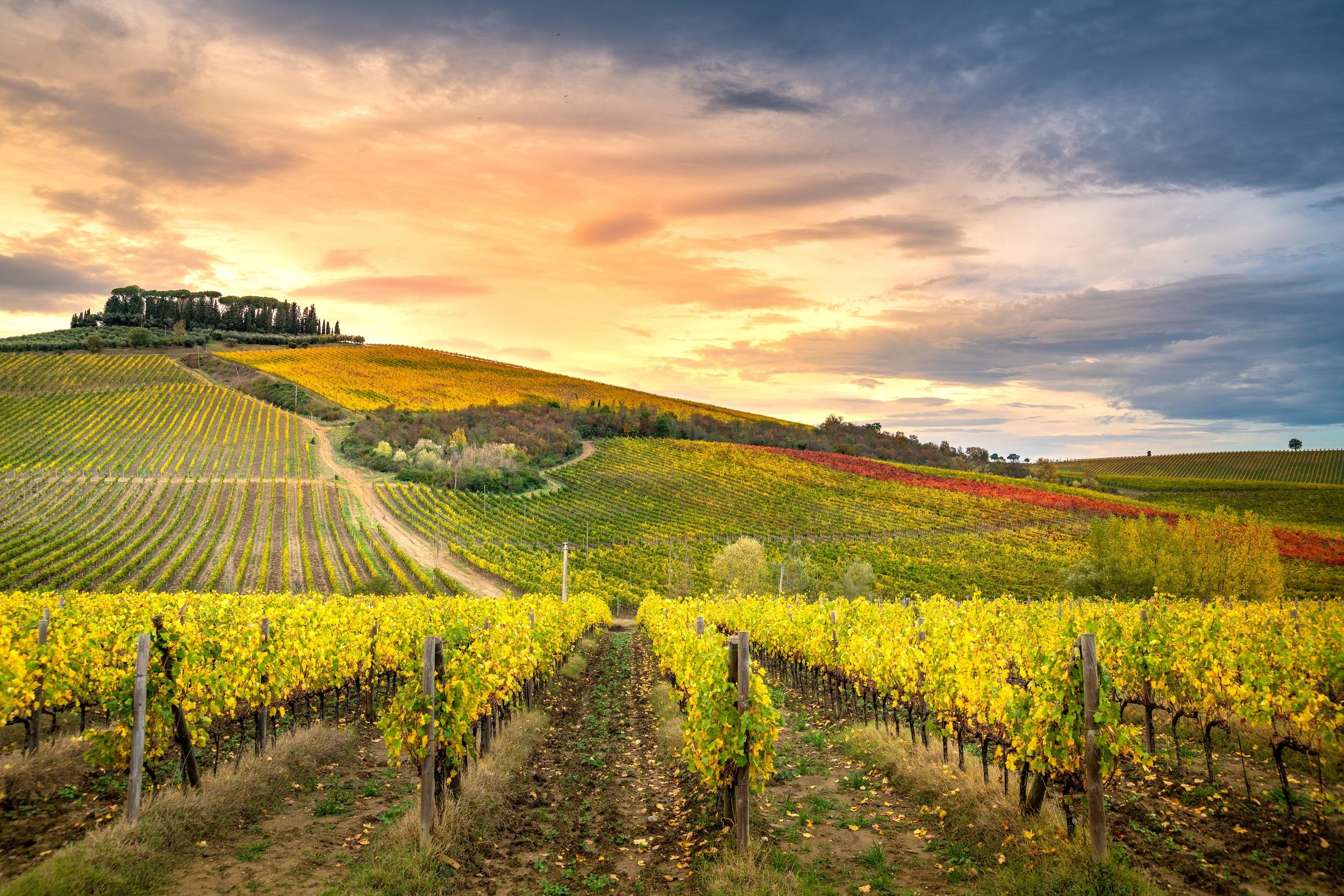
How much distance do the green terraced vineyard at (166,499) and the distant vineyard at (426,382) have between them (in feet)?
61.9

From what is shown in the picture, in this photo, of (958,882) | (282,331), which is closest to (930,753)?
(958,882)

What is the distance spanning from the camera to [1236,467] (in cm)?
11444

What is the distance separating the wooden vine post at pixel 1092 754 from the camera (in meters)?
6.90

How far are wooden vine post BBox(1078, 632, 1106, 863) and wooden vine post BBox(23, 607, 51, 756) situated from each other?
13326mm

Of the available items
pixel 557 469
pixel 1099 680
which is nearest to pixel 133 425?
pixel 557 469

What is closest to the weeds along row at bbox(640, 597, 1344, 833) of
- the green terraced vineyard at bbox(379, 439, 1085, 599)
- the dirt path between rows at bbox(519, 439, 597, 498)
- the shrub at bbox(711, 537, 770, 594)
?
the shrub at bbox(711, 537, 770, 594)

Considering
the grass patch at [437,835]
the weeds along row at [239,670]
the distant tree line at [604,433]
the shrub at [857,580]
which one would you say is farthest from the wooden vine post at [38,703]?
the distant tree line at [604,433]

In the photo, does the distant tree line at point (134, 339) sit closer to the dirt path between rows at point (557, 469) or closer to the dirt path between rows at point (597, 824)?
the dirt path between rows at point (557, 469)

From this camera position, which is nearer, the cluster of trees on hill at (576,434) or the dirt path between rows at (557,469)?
the dirt path between rows at (557,469)

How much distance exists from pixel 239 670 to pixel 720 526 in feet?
193

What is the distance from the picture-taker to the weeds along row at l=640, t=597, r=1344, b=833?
7.79 metres

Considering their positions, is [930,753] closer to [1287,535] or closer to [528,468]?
[1287,535]

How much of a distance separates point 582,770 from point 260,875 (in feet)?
17.5

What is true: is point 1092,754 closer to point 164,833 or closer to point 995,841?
point 995,841
